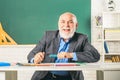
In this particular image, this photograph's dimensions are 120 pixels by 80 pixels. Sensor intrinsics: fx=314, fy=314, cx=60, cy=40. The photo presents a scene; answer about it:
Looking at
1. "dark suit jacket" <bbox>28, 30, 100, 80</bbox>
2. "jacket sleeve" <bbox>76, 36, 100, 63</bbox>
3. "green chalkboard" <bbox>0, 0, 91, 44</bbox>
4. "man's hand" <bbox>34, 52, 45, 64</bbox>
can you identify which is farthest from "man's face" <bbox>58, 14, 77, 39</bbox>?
"green chalkboard" <bbox>0, 0, 91, 44</bbox>

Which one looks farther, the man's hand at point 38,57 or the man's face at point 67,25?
the man's face at point 67,25

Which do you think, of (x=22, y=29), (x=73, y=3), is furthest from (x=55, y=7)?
(x=22, y=29)

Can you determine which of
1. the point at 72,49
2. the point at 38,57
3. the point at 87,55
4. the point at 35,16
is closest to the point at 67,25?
the point at 72,49

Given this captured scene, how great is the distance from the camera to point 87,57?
9.89 ft

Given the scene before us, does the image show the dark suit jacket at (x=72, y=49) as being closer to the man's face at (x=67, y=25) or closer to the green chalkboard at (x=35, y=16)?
the man's face at (x=67, y=25)

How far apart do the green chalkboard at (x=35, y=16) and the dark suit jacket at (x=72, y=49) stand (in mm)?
2390

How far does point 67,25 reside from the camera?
10.6 ft

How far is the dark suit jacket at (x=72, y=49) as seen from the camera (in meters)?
2.97

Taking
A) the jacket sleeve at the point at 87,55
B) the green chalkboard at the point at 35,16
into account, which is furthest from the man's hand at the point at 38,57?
the green chalkboard at the point at 35,16

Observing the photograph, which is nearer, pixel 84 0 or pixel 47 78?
pixel 47 78

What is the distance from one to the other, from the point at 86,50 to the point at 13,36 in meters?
2.76

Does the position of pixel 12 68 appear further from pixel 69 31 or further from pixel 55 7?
pixel 55 7

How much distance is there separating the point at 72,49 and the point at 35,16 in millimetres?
2663

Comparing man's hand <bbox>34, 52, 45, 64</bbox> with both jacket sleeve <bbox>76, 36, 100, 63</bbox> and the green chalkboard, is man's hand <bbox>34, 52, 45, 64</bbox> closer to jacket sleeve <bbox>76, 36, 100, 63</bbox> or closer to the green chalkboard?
jacket sleeve <bbox>76, 36, 100, 63</bbox>
